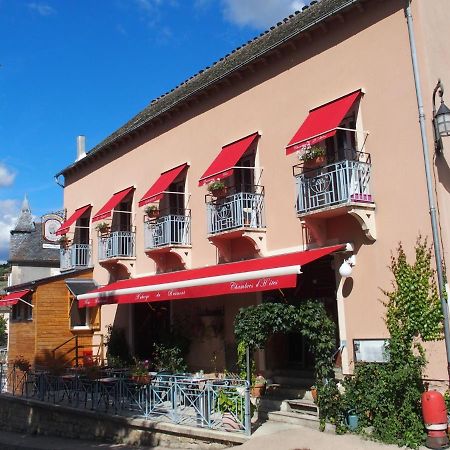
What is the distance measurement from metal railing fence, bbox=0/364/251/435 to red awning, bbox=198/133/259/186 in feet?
17.1

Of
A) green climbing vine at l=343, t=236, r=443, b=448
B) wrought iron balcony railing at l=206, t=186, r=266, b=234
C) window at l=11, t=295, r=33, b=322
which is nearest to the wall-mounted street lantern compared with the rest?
green climbing vine at l=343, t=236, r=443, b=448

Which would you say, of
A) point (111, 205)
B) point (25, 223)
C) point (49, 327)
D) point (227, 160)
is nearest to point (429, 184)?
point (227, 160)

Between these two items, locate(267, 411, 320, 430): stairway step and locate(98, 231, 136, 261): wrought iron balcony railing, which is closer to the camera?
locate(267, 411, 320, 430): stairway step

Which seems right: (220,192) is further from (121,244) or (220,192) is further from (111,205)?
(111,205)

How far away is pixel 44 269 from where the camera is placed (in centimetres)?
3822

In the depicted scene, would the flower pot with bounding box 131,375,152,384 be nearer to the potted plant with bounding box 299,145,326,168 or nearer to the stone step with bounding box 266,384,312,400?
the stone step with bounding box 266,384,312,400

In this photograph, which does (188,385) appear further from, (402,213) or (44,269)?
(44,269)

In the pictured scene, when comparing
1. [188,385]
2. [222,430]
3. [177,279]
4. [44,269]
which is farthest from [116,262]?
[44,269]

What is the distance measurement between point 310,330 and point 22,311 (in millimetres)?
15705

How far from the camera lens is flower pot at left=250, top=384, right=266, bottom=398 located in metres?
13.3

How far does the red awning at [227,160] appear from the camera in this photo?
1428cm

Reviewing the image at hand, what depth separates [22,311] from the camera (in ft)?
74.3

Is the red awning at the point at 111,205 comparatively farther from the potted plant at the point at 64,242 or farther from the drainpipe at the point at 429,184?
the drainpipe at the point at 429,184

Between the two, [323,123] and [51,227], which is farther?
[51,227]
